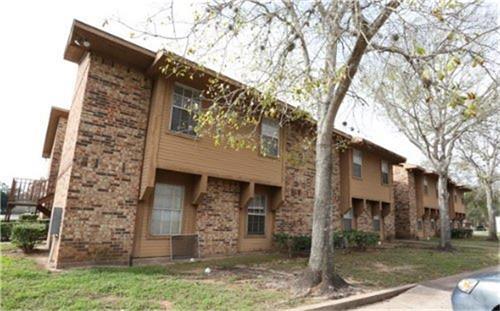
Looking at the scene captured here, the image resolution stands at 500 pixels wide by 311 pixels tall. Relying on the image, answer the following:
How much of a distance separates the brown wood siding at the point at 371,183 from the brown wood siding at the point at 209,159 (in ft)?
20.6

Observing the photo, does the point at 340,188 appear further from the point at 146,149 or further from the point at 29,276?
the point at 29,276

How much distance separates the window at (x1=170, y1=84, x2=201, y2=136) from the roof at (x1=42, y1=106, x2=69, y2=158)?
279 inches

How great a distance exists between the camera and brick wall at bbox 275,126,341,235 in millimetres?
13008

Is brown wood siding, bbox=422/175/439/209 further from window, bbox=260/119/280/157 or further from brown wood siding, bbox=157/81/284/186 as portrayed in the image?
brown wood siding, bbox=157/81/284/186

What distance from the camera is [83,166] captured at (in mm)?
8062

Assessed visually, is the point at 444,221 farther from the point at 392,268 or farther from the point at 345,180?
the point at 392,268

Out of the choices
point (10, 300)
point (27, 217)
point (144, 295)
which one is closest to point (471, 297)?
point (144, 295)

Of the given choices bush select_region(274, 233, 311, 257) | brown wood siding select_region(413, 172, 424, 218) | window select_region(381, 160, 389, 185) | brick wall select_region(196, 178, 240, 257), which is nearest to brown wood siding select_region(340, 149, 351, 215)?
window select_region(381, 160, 389, 185)

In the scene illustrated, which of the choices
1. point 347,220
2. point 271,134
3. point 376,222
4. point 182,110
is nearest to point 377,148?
point 347,220

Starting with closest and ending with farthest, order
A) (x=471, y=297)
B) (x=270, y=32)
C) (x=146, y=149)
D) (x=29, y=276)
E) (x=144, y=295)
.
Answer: (x=471, y=297)
(x=144, y=295)
(x=29, y=276)
(x=270, y=32)
(x=146, y=149)

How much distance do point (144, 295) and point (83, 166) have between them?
395cm

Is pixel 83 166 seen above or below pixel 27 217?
above

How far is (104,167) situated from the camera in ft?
27.6

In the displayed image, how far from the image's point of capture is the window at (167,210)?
9.48 metres
